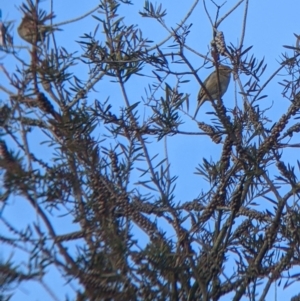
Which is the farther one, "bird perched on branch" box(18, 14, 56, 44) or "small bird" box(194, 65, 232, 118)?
"small bird" box(194, 65, 232, 118)

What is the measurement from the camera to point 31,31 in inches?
64.7

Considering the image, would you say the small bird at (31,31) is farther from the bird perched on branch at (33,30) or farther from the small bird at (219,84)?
Answer: the small bird at (219,84)

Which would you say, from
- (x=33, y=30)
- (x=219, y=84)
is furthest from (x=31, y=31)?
(x=219, y=84)

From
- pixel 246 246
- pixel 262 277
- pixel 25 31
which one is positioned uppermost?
pixel 25 31

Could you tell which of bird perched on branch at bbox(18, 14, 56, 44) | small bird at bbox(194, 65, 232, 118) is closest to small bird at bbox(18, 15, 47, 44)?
bird perched on branch at bbox(18, 14, 56, 44)

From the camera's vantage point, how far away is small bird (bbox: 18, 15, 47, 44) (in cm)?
161

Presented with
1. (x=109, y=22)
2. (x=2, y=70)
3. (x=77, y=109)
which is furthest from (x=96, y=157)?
(x=109, y=22)

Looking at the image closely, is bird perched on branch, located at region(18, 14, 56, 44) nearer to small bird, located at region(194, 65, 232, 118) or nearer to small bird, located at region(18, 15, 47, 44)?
small bird, located at region(18, 15, 47, 44)

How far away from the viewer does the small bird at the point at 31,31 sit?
1614 mm

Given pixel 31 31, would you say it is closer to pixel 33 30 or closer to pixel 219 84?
pixel 33 30

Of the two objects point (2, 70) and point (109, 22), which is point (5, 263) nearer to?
point (2, 70)

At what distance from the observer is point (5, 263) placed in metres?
1.33

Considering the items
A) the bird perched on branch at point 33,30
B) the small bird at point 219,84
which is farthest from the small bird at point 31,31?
the small bird at point 219,84

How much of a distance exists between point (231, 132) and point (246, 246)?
0.82ft
